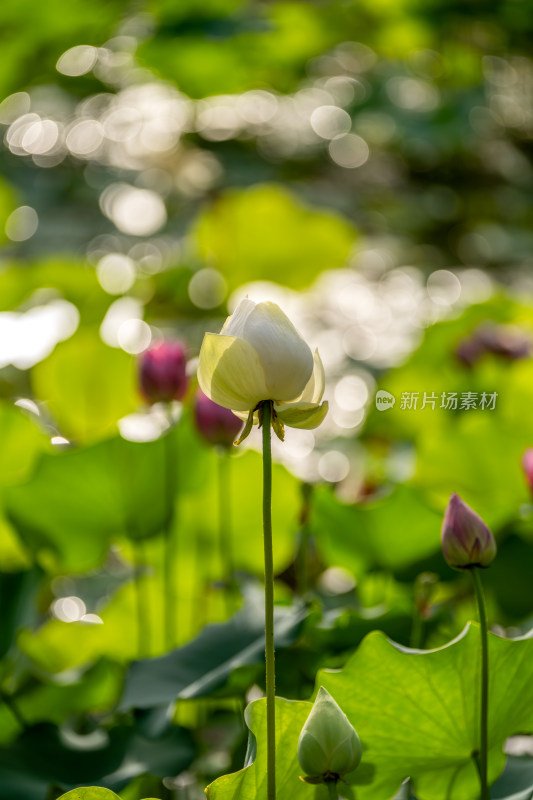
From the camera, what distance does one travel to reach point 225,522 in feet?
1.26

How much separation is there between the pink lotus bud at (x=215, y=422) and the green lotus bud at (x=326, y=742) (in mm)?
170

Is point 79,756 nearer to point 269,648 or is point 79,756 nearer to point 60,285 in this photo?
A: point 269,648

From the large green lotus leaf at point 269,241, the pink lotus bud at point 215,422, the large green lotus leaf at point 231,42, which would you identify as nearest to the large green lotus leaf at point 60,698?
the pink lotus bud at point 215,422

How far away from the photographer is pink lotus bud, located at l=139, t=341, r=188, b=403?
371 millimetres

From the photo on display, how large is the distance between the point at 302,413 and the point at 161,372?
6.1 inches

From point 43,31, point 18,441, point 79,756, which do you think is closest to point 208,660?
point 79,756

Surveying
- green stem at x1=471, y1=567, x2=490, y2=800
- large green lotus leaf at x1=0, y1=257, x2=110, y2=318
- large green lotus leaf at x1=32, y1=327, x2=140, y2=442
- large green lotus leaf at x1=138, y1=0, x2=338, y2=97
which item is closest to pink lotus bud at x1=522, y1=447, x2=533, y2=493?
green stem at x1=471, y1=567, x2=490, y2=800

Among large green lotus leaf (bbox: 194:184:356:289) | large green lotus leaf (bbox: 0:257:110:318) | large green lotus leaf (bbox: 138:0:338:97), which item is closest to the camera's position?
large green lotus leaf (bbox: 0:257:110:318)

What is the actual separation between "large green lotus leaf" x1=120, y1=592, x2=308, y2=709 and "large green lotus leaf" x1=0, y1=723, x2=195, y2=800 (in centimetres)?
1

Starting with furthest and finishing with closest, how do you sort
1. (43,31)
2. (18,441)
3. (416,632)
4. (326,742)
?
(43,31)
(18,441)
(416,632)
(326,742)

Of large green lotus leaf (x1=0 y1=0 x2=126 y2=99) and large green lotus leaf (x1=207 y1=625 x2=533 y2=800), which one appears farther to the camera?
large green lotus leaf (x1=0 y1=0 x2=126 y2=99)

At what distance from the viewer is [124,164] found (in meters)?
1.41

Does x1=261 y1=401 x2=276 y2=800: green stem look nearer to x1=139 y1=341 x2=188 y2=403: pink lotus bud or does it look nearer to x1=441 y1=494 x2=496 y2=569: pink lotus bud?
x1=441 y1=494 x2=496 y2=569: pink lotus bud

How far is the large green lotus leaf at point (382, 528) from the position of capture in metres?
0.35
